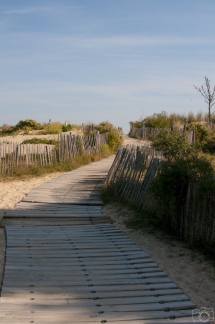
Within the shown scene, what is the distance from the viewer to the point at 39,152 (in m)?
16.0

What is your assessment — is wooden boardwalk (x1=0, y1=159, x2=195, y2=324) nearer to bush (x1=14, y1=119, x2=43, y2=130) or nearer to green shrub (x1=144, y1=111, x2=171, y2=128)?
green shrub (x1=144, y1=111, x2=171, y2=128)

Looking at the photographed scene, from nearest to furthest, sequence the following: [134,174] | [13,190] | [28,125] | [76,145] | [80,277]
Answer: [80,277]
[134,174]
[13,190]
[76,145]
[28,125]

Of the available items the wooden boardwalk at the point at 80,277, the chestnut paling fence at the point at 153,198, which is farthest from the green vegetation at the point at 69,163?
the wooden boardwalk at the point at 80,277

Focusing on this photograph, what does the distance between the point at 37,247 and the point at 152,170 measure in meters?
3.19

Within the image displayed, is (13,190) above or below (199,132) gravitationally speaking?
below

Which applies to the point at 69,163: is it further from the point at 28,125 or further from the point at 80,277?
the point at 28,125

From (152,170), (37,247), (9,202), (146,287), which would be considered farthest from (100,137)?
(146,287)

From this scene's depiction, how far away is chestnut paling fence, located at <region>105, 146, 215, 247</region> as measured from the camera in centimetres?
646

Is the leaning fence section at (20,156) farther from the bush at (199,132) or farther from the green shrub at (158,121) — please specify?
the green shrub at (158,121)

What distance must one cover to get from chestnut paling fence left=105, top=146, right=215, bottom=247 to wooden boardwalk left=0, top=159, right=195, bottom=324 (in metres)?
0.90

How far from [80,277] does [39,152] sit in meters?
11.3

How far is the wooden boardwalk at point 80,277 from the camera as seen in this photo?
4.01 m

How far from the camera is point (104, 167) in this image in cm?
1652

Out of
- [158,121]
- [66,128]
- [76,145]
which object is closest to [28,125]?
[66,128]
